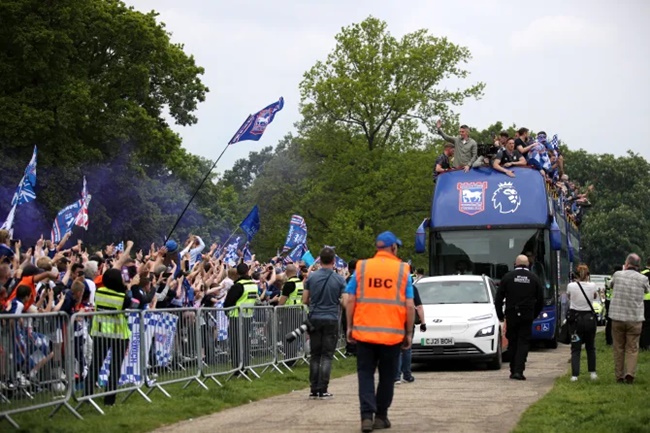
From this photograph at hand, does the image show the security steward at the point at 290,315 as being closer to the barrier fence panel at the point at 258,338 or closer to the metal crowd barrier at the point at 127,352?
the metal crowd barrier at the point at 127,352

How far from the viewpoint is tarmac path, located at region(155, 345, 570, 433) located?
12531mm

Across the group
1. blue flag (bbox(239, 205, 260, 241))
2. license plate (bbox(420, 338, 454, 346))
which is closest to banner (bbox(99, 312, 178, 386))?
license plate (bbox(420, 338, 454, 346))

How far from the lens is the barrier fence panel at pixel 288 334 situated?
20656mm

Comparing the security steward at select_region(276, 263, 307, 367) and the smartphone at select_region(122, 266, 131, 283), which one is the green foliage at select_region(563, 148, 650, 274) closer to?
the security steward at select_region(276, 263, 307, 367)

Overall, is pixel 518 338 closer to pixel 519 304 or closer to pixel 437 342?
pixel 519 304

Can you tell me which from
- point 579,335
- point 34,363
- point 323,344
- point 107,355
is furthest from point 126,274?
point 579,335

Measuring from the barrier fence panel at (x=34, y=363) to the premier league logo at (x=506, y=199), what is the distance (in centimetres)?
1502

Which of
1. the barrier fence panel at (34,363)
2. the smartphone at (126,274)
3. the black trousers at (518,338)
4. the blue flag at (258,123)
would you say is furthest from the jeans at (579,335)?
the blue flag at (258,123)

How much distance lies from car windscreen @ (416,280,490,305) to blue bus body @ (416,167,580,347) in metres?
3.60

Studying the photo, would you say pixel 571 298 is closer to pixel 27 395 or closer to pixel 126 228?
pixel 27 395

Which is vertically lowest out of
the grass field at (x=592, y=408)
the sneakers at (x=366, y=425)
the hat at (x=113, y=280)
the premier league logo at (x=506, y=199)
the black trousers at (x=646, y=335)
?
the grass field at (x=592, y=408)

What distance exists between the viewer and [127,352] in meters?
14.8

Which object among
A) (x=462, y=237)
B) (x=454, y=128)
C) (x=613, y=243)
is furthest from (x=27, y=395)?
(x=613, y=243)

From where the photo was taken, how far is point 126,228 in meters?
50.2
